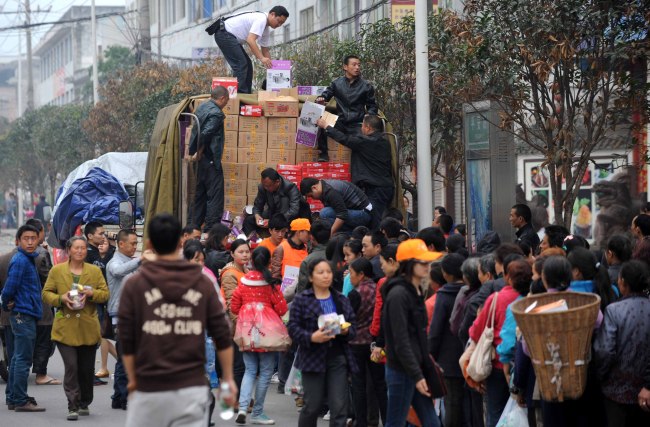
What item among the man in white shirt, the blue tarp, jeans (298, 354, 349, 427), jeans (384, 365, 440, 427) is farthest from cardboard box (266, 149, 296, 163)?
jeans (384, 365, 440, 427)

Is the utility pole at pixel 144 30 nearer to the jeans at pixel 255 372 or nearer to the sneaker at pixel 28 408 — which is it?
the sneaker at pixel 28 408

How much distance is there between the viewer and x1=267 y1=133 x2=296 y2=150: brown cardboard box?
15.2 meters

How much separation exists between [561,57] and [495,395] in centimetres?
559

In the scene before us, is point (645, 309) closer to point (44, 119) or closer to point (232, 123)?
point (232, 123)

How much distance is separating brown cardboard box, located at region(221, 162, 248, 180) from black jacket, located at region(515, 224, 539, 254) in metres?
3.70

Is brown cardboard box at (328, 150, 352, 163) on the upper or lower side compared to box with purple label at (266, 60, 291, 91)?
lower

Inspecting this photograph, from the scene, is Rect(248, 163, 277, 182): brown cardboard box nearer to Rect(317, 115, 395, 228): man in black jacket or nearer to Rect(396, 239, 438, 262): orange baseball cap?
Rect(317, 115, 395, 228): man in black jacket

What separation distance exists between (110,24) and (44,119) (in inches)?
1270

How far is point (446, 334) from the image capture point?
9820mm

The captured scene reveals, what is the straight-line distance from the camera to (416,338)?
350 inches

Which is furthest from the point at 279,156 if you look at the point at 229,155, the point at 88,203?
the point at 88,203

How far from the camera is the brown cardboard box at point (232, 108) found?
15125 millimetres

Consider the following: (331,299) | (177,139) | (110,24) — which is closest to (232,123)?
(177,139)

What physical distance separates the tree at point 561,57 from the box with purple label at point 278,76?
2302mm
